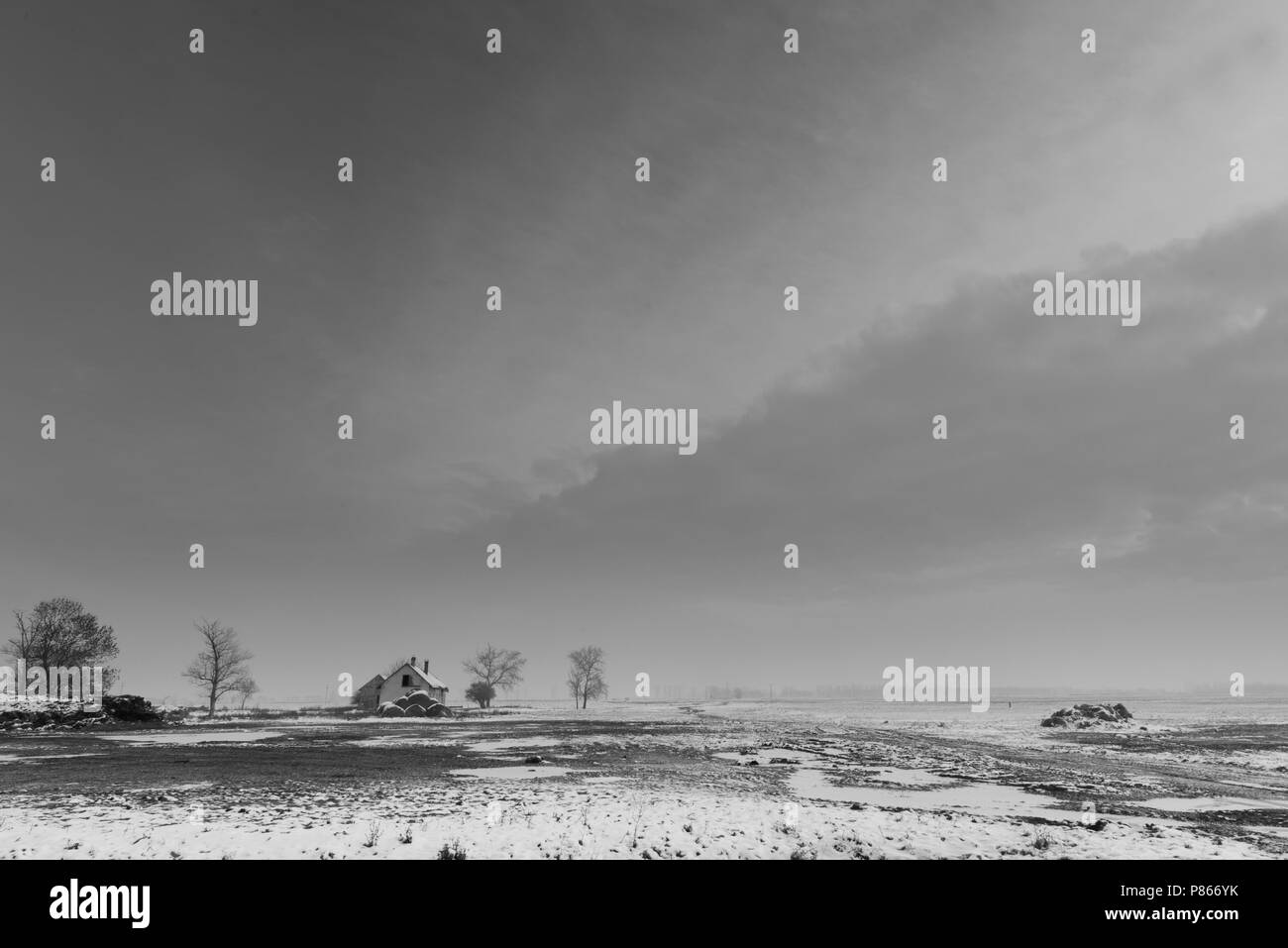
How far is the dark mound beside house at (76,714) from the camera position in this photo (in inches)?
1941

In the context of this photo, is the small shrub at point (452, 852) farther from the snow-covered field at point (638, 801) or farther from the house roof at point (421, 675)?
the house roof at point (421, 675)

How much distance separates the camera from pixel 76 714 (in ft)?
174

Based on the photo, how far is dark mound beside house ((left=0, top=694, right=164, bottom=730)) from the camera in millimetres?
49312

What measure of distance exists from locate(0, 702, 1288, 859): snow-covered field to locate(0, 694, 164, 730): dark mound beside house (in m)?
19.4

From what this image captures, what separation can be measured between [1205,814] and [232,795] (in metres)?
25.9

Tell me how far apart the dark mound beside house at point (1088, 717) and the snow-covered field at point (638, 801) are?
20636 millimetres

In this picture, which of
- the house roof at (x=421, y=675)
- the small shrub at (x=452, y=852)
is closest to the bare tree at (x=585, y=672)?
the house roof at (x=421, y=675)

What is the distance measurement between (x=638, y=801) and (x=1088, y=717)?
5635 centimetres

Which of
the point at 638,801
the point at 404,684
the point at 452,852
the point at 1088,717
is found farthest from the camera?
the point at 404,684

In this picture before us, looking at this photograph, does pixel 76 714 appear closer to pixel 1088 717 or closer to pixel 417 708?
pixel 417 708

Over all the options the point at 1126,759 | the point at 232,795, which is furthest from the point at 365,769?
the point at 1126,759

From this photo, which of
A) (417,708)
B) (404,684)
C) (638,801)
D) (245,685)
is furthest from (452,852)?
(245,685)
